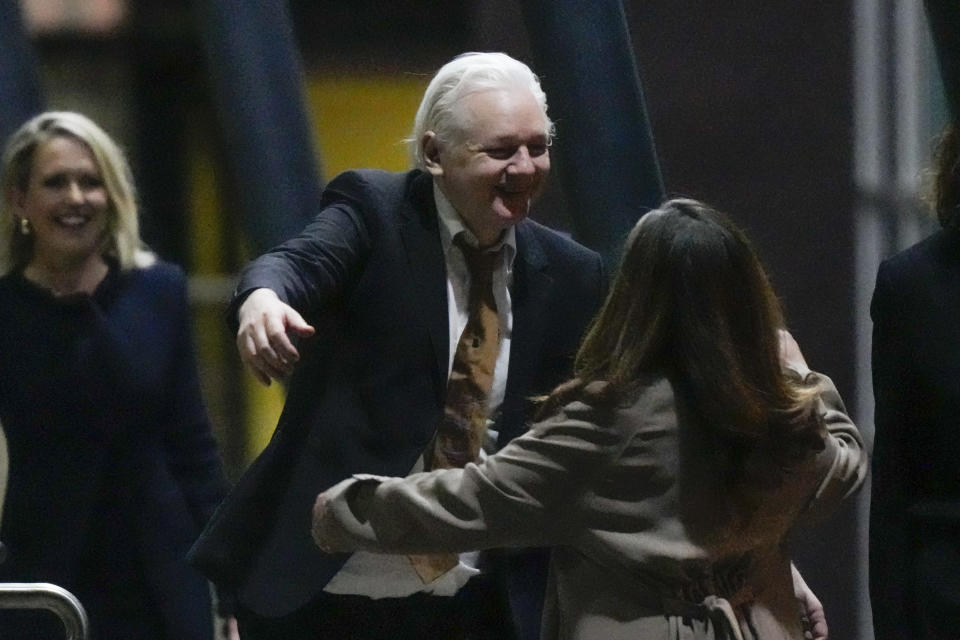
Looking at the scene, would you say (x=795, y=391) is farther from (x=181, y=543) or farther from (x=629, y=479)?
(x=181, y=543)

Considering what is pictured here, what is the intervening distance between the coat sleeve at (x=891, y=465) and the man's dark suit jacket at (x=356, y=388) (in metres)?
0.53

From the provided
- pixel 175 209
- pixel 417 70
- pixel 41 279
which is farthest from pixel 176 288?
pixel 175 209

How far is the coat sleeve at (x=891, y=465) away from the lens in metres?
3.14

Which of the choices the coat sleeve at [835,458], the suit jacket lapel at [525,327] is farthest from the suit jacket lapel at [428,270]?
the coat sleeve at [835,458]

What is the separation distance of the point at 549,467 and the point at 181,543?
5.13 ft

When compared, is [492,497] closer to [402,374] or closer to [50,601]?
[402,374]

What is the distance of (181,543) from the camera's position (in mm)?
4016

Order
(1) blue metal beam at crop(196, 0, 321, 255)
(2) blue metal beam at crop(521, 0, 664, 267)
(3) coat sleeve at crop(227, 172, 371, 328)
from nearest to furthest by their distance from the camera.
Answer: (3) coat sleeve at crop(227, 172, 371, 328) < (2) blue metal beam at crop(521, 0, 664, 267) < (1) blue metal beam at crop(196, 0, 321, 255)

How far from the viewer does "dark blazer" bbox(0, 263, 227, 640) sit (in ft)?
13.1

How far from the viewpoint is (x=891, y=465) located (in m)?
3.14

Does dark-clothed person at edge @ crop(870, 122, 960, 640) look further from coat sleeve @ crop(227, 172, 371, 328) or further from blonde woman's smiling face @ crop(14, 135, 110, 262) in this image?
blonde woman's smiling face @ crop(14, 135, 110, 262)

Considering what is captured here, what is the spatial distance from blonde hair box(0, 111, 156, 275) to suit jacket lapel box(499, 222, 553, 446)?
1.24 m

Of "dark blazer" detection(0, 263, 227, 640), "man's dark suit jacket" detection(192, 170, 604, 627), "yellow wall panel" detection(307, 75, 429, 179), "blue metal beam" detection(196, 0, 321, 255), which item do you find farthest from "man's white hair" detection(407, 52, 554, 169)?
"yellow wall panel" detection(307, 75, 429, 179)

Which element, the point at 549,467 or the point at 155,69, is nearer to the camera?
the point at 549,467
